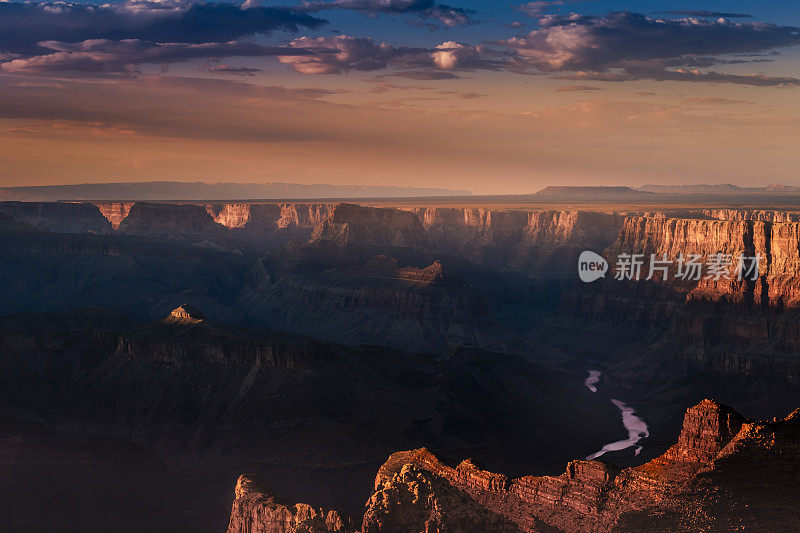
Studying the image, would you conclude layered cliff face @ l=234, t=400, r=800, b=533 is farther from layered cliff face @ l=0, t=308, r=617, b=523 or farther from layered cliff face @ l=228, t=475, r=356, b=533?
layered cliff face @ l=0, t=308, r=617, b=523

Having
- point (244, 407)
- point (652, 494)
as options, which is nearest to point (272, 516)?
point (652, 494)

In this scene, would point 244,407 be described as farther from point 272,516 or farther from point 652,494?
point 652,494

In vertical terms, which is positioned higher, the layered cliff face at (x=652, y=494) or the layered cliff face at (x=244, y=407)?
the layered cliff face at (x=652, y=494)

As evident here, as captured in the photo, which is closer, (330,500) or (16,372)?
(330,500)

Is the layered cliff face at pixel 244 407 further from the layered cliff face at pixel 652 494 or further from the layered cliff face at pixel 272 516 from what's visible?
the layered cliff face at pixel 652 494

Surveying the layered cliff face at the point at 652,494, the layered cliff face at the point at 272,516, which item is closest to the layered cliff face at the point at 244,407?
the layered cliff face at the point at 272,516

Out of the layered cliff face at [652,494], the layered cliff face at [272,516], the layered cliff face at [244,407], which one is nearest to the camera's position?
the layered cliff face at [652,494]

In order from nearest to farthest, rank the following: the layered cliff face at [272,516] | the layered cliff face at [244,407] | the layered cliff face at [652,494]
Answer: the layered cliff face at [652,494] < the layered cliff face at [272,516] < the layered cliff face at [244,407]

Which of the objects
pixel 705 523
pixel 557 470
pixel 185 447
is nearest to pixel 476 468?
pixel 705 523

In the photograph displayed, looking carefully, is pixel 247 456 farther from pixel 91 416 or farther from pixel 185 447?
pixel 91 416

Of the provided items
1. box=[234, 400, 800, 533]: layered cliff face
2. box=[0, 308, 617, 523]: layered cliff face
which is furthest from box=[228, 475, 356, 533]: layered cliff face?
box=[0, 308, 617, 523]: layered cliff face
